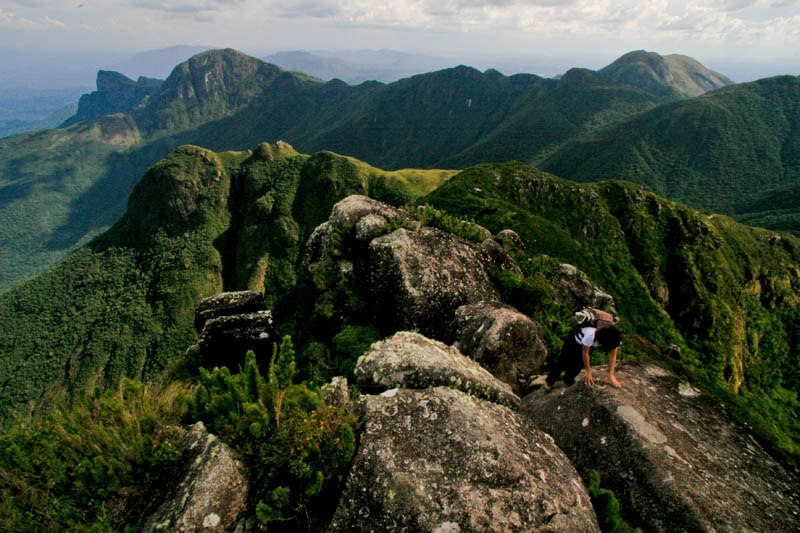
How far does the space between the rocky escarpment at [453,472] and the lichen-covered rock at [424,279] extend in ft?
20.0

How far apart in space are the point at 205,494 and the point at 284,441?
4.77ft

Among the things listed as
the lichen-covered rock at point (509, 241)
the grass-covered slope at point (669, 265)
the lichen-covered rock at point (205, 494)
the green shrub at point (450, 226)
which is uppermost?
the green shrub at point (450, 226)

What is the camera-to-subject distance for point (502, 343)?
12.7 m

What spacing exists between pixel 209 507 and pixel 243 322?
12221 mm

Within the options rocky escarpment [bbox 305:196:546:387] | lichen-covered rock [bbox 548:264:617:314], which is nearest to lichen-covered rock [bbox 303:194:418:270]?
rocky escarpment [bbox 305:196:546:387]

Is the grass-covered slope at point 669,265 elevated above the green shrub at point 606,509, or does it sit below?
below

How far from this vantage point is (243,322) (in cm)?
1741

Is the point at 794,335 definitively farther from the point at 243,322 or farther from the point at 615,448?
the point at 243,322

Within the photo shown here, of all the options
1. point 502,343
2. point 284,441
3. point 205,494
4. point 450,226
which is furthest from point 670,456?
point 450,226

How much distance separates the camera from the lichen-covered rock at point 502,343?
1254cm

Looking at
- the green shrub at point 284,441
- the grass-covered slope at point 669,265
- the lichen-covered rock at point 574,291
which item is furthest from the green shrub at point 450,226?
the grass-covered slope at point 669,265

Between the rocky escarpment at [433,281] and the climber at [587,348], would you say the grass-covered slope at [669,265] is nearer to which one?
the rocky escarpment at [433,281]

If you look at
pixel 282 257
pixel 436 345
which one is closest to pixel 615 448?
pixel 436 345

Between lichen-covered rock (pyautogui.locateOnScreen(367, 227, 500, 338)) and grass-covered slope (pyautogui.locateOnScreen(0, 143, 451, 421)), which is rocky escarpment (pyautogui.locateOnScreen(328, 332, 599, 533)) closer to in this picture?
lichen-covered rock (pyautogui.locateOnScreen(367, 227, 500, 338))
